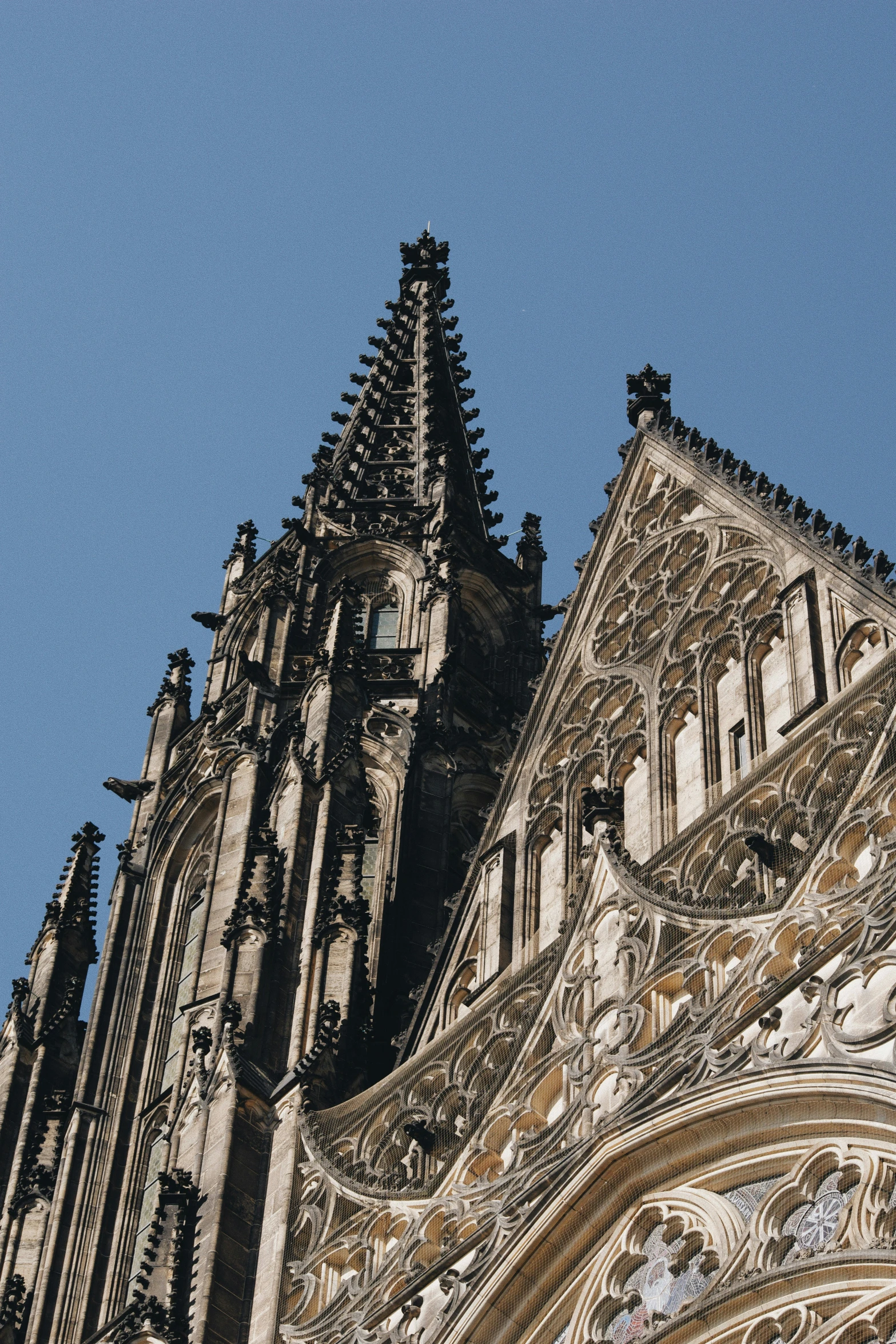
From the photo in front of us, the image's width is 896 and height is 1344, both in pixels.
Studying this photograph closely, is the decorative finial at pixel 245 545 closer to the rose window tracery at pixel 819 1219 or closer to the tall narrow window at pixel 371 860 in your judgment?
the tall narrow window at pixel 371 860

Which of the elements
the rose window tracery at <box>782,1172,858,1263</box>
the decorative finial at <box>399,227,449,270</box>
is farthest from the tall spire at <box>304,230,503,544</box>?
the rose window tracery at <box>782,1172,858,1263</box>

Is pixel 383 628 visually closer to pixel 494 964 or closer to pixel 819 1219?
pixel 494 964

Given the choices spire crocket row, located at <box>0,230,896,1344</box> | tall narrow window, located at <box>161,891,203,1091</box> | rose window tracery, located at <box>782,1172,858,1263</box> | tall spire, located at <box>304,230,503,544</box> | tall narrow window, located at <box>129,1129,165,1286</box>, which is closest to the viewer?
rose window tracery, located at <box>782,1172,858,1263</box>

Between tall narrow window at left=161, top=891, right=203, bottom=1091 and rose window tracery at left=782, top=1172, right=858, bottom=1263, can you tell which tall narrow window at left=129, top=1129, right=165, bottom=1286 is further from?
rose window tracery at left=782, top=1172, right=858, bottom=1263

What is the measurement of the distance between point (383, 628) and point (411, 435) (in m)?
7.66

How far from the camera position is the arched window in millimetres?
36781

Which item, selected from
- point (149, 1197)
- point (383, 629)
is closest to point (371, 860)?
point (149, 1197)

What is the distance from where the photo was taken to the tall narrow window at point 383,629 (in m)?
36.8

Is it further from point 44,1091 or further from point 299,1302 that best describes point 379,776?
point 299,1302

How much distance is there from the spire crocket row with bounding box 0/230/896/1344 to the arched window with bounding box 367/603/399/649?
42 millimetres

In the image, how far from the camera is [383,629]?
37188mm

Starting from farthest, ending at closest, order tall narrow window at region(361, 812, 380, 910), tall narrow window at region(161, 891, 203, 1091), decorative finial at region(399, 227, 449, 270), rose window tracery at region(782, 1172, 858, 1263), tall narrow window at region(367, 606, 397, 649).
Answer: decorative finial at region(399, 227, 449, 270), tall narrow window at region(367, 606, 397, 649), tall narrow window at region(361, 812, 380, 910), tall narrow window at region(161, 891, 203, 1091), rose window tracery at region(782, 1172, 858, 1263)

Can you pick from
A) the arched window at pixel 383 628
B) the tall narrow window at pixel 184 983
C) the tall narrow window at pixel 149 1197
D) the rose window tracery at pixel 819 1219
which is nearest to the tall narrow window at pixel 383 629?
the arched window at pixel 383 628

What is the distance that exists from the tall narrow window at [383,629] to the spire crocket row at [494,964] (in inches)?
1.7
